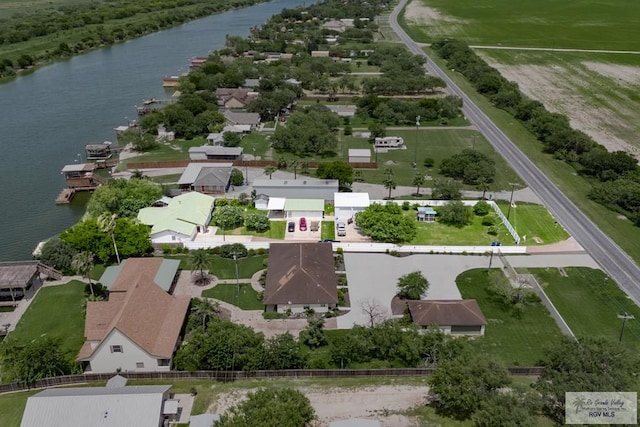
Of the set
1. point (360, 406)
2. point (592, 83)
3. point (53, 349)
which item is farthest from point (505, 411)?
point (592, 83)

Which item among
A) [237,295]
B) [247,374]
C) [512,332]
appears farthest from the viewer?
[237,295]

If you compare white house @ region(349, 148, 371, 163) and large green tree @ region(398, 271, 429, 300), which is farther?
white house @ region(349, 148, 371, 163)

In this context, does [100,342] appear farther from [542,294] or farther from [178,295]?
[542,294]

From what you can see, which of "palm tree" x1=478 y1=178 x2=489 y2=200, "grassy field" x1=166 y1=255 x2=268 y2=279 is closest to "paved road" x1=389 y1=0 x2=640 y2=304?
"palm tree" x1=478 y1=178 x2=489 y2=200

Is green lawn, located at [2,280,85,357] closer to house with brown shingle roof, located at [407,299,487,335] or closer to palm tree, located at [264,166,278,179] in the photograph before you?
house with brown shingle roof, located at [407,299,487,335]

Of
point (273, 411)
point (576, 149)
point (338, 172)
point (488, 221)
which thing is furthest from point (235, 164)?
point (273, 411)

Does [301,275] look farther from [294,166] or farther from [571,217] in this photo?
[571,217]
